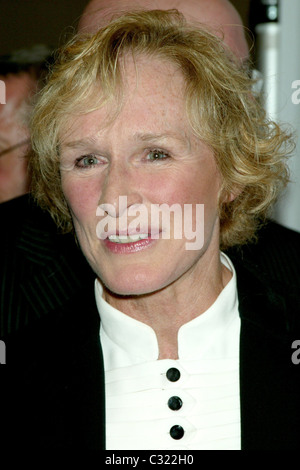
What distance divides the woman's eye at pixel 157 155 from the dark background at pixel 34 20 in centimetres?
146

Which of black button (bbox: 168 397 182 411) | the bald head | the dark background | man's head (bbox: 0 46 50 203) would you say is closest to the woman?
black button (bbox: 168 397 182 411)

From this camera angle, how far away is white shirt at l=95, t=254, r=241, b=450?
4.92ft

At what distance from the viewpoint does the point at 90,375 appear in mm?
1582

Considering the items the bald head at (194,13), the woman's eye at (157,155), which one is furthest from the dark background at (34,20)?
the woman's eye at (157,155)

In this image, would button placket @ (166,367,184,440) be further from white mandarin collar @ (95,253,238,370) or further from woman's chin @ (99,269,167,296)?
woman's chin @ (99,269,167,296)

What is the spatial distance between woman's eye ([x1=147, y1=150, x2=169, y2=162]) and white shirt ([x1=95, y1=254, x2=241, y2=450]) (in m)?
0.37

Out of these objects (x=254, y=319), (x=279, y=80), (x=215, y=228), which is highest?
(x=279, y=80)

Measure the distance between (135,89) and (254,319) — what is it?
2.03 ft

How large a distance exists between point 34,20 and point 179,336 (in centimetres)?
175

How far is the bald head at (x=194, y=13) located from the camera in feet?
6.33

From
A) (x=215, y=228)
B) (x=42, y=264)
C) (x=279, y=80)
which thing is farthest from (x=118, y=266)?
(x=279, y=80)

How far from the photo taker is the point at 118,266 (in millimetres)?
1494

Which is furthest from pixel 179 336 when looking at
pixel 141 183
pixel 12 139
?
pixel 12 139

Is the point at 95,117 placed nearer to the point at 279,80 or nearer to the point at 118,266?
the point at 118,266
